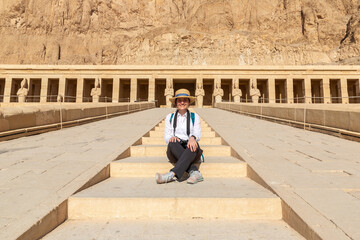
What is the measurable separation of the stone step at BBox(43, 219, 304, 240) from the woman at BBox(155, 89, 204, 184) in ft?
2.57

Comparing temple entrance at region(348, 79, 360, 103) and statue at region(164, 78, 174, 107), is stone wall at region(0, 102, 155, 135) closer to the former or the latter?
statue at region(164, 78, 174, 107)

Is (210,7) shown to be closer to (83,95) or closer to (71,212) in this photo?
(83,95)

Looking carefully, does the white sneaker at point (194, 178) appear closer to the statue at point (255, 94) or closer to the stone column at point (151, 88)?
the statue at point (255, 94)

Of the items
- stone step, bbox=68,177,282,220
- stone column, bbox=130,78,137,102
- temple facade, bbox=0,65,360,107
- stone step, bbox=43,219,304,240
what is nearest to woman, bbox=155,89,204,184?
stone step, bbox=68,177,282,220

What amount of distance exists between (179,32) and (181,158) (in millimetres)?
53838

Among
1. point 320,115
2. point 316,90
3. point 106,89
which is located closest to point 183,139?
point 320,115

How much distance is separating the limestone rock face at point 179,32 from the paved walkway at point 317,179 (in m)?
47.2

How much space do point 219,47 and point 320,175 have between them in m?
51.8

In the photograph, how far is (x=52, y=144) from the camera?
16.5ft

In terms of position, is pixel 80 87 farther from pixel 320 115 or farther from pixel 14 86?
pixel 320 115

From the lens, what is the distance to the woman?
298 centimetres

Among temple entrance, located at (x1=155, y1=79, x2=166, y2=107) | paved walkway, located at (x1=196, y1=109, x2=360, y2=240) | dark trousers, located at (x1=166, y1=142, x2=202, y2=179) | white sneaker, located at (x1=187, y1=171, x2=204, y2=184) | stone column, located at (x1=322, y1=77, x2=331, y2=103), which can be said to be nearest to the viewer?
paved walkway, located at (x1=196, y1=109, x2=360, y2=240)

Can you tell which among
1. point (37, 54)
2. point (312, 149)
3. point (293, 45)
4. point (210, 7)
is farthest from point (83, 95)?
point (293, 45)

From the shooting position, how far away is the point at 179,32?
2067 inches
